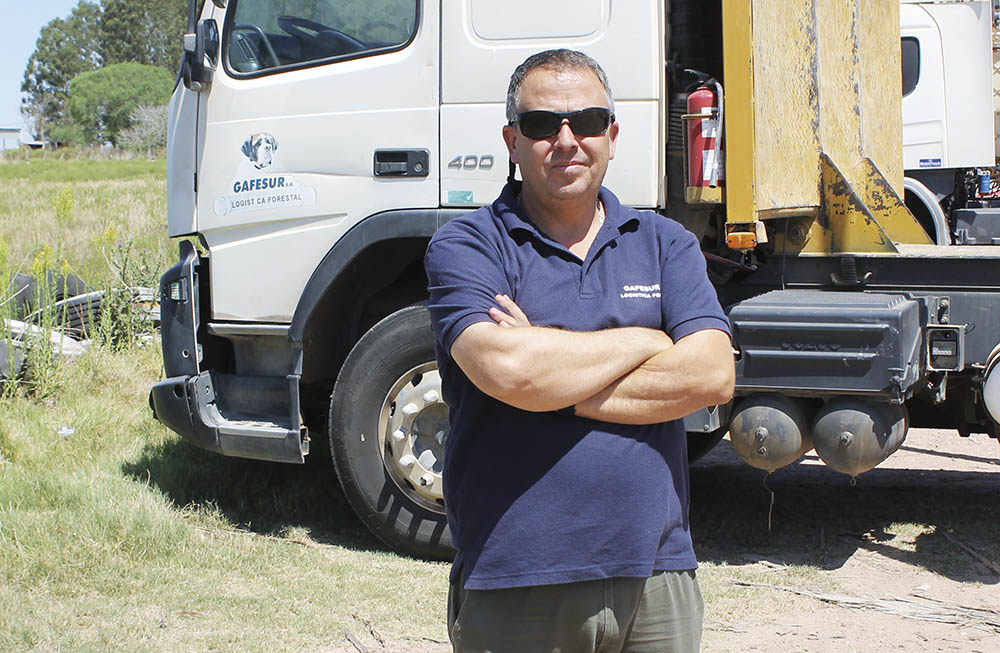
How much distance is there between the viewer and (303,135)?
16.9 feet

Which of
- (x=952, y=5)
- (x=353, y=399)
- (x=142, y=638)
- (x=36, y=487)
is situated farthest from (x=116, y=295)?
(x=952, y=5)

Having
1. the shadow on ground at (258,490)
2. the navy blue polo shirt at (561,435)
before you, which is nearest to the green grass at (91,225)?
the shadow on ground at (258,490)

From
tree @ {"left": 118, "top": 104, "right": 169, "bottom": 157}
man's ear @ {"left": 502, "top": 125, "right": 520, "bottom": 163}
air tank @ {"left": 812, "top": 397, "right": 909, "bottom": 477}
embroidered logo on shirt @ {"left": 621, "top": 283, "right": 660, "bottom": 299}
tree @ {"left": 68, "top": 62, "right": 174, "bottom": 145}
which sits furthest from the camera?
tree @ {"left": 68, "top": 62, "right": 174, "bottom": 145}

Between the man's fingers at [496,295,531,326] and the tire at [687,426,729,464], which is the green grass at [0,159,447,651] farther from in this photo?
the man's fingers at [496,295,531,326]

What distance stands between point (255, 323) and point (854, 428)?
9.12ft

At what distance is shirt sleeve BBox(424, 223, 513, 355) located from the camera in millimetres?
2316

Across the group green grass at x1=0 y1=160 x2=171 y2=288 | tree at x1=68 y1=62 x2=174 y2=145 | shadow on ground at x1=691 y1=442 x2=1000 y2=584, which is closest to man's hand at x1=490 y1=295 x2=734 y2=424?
shadow on ground at x1=691 y1=442 x2=1000 y2=584

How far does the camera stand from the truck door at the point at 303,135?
4.98m

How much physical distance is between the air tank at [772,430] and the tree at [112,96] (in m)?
83.1

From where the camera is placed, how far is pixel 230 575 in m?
4.86

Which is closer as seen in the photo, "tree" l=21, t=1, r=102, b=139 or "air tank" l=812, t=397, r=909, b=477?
"air tank" l=812, t=397, r=909, b=477

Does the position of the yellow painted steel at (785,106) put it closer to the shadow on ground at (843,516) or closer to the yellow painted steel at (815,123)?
the yellow painted steel at (815,123)

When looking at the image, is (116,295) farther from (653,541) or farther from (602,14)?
(653,541)

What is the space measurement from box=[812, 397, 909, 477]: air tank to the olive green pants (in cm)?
240
